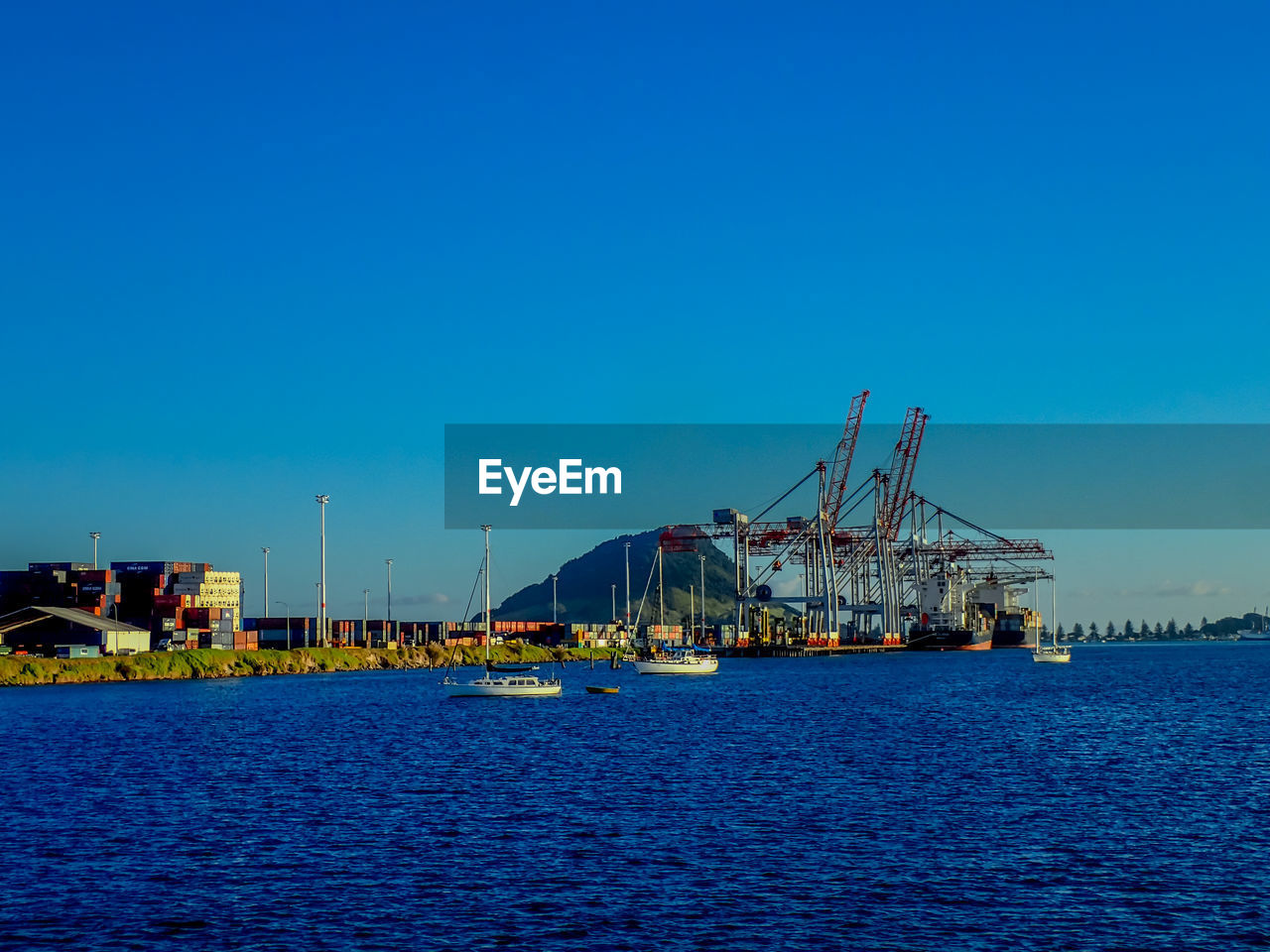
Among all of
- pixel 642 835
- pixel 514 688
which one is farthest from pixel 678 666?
pixel 642 835

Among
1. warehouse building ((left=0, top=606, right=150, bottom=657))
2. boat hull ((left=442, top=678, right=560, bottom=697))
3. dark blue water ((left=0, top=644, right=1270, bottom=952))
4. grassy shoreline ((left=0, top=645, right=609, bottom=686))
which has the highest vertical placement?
warehouse building ((left=0, top=606, right=150, bottom=657))

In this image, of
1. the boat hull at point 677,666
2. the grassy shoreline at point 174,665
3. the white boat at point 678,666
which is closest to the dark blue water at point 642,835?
the grassy shoreline at point 174,665

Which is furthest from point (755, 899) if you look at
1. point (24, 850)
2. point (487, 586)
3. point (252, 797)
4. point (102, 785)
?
point (487, 586)

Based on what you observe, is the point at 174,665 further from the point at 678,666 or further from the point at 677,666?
the point at 678,666

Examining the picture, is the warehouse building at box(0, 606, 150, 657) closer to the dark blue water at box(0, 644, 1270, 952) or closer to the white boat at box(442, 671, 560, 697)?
the white boat at box(442, 671, 560, 697)

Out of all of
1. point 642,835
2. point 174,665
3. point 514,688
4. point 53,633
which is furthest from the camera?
point 53,633

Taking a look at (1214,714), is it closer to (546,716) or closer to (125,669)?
(546,716)

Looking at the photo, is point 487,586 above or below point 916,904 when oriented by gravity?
above

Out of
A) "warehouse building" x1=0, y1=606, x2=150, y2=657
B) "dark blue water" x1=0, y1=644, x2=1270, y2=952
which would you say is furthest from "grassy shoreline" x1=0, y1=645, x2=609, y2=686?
"dark blue water" x1=0, y1=644, x2=1270, y2=952

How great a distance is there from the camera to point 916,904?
2953 cm

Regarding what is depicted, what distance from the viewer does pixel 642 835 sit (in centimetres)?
3888

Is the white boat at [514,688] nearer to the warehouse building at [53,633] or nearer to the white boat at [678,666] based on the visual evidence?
the white boat at [678,666]

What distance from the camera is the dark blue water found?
91.5 ft

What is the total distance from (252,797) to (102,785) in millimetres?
7777
